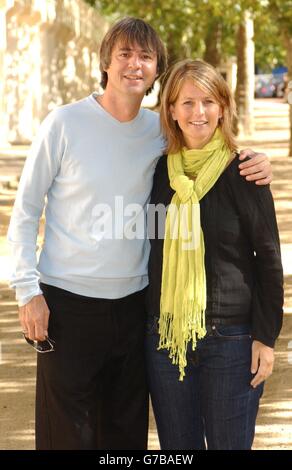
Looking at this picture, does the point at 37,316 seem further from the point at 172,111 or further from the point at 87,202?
the point at 172,111

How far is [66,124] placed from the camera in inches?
141

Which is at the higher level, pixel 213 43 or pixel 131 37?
pixel 213 43

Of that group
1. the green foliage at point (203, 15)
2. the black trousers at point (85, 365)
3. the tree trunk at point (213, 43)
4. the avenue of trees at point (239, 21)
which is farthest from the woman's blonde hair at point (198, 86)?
the tree trunk at point (213, 43)

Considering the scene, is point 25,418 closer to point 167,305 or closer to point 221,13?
point 167,305

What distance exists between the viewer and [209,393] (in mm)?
3426

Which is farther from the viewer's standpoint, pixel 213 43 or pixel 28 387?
pixel 213 43

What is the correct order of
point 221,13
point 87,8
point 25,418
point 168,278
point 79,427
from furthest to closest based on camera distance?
point 87,8
point 221,13
point 25,418
point 79,427
point 168,278

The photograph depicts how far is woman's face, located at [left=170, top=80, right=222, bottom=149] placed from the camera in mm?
3410

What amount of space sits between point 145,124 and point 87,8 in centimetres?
3523

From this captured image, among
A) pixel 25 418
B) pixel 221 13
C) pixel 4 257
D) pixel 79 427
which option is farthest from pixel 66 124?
pixel 221 13

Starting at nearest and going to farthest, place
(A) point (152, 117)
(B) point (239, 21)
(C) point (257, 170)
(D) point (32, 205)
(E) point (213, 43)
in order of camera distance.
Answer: (C) point (257, 170) → (D) point (32, 205) → (A) point (152, 117) → (B) point (239, 21) → (E) point (213, 43)

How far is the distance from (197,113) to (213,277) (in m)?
0.55

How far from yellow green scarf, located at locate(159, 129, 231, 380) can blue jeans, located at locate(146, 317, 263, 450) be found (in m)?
0.05

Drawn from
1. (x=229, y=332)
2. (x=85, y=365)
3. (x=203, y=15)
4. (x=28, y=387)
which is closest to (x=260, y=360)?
(x=229, y=332)
